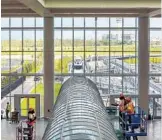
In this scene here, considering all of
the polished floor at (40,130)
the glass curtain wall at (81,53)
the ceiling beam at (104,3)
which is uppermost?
the ceiling beam at (104,3)

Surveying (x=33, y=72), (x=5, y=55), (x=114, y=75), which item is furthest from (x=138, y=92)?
(x=5, y=55)

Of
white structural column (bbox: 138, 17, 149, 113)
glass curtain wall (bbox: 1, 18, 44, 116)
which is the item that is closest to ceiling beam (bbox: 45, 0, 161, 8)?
white structural column (bbox: 138, 17, 149, 113)

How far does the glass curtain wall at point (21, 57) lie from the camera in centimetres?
3288

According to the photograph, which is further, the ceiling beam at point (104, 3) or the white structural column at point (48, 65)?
the white structural column at point (48, 65)

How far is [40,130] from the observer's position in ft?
86.7

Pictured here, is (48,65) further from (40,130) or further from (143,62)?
(143,62)

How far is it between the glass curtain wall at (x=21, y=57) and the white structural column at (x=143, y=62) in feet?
26.1

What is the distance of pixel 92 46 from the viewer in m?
33.2

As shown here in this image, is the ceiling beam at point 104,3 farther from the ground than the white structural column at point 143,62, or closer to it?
farther from the ground

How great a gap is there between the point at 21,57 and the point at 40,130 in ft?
29.0

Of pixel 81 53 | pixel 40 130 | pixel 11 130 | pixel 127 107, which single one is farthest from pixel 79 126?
pixel 81 53

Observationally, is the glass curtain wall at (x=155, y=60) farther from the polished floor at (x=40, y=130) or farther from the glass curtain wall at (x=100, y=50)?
the polished floor at (x=40, y=130)

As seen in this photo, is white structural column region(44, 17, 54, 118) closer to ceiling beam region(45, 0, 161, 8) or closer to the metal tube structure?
ceiling beam region(45, 0, 161, 8)

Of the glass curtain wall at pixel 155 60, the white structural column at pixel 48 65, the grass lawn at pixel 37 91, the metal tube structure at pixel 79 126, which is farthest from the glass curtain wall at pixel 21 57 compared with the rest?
the metal tube structure at pixel 79 126
